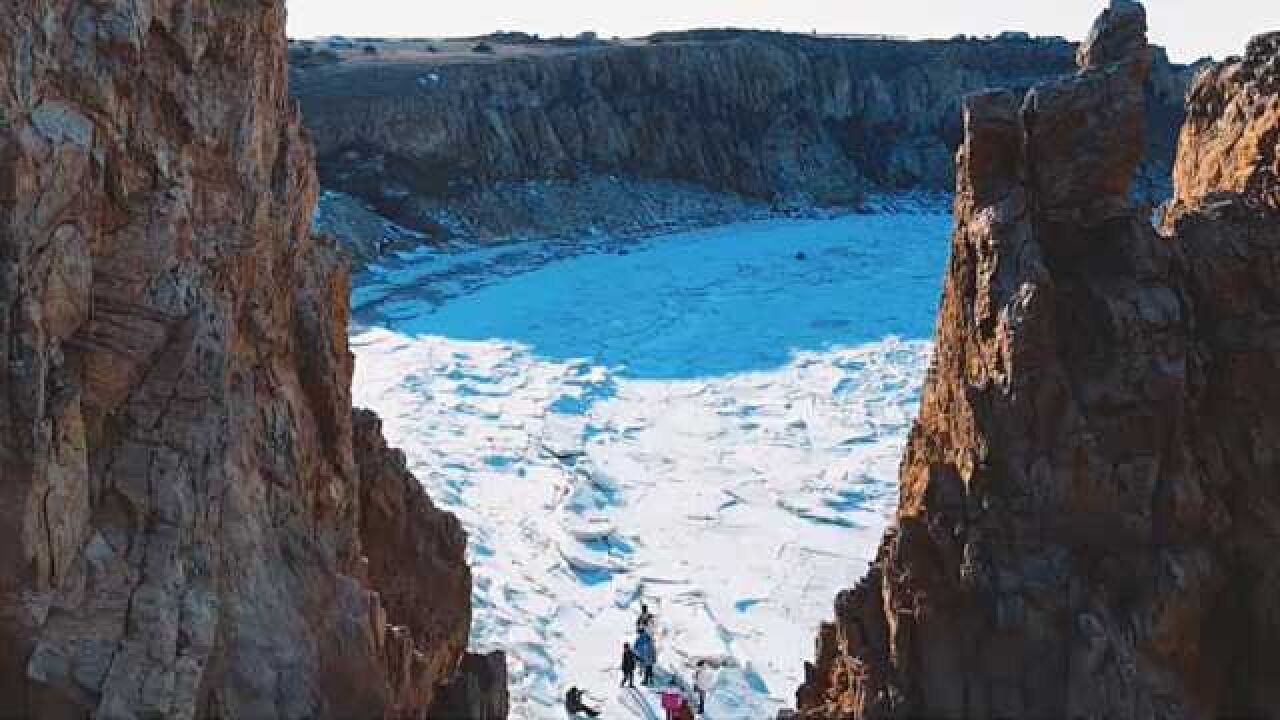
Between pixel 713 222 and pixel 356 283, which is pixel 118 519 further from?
pixel 713 222

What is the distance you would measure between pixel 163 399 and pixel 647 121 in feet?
170

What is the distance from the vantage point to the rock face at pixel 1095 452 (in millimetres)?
7191

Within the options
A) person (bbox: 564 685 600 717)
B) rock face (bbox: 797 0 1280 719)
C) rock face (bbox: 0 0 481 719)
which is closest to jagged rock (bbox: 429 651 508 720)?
rock face (bbox: 0 0 481 719)

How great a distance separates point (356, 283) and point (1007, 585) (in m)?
30.5

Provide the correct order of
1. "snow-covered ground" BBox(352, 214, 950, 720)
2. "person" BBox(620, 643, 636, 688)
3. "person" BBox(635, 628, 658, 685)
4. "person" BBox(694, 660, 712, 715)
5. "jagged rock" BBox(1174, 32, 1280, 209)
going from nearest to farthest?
"jagged rock" BBox(1174, 32, 1280, 209) < "person" BBox(694, 660, 712, 715) < "person" BBox(620, 643, 636, 688) < "person" BBox(635, 628, 658, 685) < "snow-covered ground" BBox(352, 214, 950, 720)

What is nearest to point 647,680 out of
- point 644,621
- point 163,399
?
point 644,621

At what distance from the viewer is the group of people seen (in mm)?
12008

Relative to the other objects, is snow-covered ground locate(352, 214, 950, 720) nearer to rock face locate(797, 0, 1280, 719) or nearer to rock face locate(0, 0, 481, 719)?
rock face locate(797, 0, 1280, 719)

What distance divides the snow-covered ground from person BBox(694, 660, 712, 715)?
0.43ft

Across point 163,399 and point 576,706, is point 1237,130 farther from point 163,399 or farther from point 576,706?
point 576,706

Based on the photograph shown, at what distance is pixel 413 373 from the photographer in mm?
26516

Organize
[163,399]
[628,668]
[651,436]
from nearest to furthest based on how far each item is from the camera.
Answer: [163,399], [628,668], [651,436]

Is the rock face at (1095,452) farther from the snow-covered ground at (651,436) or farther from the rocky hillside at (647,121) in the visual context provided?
the rocky hillside at (647,121)

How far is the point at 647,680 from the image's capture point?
42.3ft
